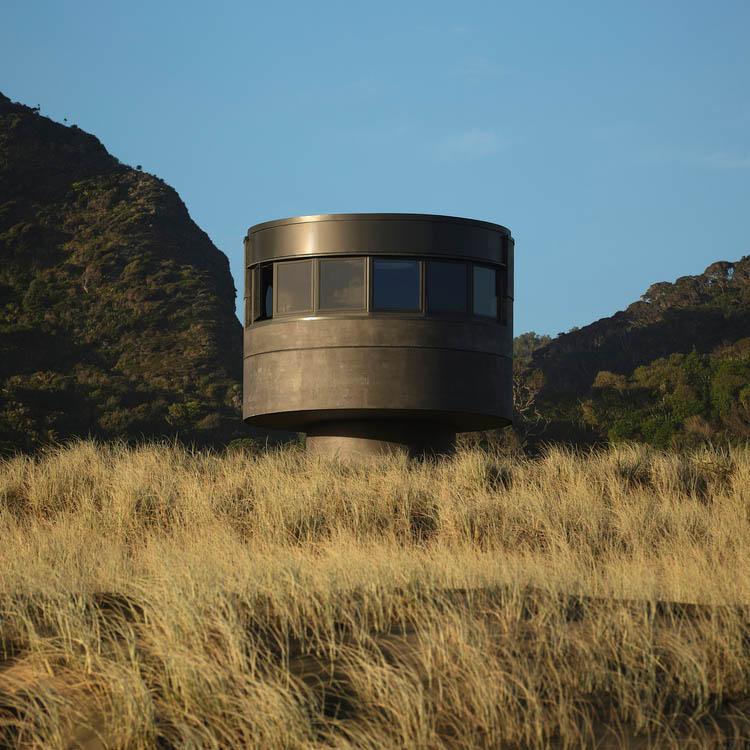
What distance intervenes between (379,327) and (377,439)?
1792 mm

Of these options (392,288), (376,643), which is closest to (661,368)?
(392,288)

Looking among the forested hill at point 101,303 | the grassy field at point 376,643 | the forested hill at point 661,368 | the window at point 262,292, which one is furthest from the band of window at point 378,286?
the forested hill at point 101,303

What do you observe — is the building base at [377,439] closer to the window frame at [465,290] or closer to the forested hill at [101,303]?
the window frame at [465,290]

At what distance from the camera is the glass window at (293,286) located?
18.5 meters

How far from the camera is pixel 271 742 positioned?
642 cm

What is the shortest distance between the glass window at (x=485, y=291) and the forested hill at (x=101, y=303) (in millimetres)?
22401

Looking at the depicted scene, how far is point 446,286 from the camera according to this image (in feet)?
60.5

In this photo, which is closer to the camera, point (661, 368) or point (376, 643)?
point (376, 643)

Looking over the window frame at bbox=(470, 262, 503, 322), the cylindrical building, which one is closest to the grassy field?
the cylindrical building

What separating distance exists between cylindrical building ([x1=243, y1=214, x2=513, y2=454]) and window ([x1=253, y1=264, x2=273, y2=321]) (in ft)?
0.36

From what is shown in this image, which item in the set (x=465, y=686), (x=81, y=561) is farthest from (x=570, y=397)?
(x=465, y=686)

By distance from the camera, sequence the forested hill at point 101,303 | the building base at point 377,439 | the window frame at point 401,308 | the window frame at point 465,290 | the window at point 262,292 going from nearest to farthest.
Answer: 1. the window frame at point 401,308
2. the window frame at point 465,290
3. the building base at point 377,439
4. the window at point 262,292
5. the forested hill at point 101,303

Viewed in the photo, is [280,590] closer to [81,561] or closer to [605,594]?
[605,594]

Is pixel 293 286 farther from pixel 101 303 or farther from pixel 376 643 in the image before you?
pixel 101 303
